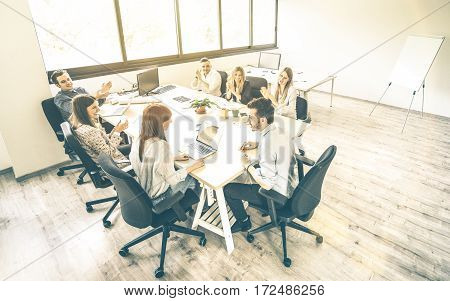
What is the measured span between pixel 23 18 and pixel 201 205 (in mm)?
2887

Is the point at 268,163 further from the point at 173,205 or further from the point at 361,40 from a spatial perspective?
the point at 361,40

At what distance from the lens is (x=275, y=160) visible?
205cm

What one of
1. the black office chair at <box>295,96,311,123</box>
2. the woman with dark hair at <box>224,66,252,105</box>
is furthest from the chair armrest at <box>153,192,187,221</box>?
the woman with dark hair at <box>224,66,252,105</box>

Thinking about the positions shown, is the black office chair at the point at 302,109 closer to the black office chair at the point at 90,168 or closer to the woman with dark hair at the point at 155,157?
the woman with dark hair at the point at 155,157

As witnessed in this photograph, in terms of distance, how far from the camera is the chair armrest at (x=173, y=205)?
2.02 metres

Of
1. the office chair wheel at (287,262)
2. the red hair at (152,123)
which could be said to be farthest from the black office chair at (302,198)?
the red hair at (152,123)

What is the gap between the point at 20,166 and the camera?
3.52 meters

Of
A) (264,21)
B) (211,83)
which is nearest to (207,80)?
(211,83)

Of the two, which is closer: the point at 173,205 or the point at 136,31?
the point at 173,205

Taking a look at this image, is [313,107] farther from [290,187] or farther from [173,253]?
[173,253]

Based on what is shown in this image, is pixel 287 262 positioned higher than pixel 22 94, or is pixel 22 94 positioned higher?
pixel 22 94

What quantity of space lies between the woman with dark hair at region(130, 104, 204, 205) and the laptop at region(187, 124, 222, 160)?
18 centimetres

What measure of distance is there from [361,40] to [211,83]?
3.50 m

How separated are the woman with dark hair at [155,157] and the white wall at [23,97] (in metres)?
2.20
